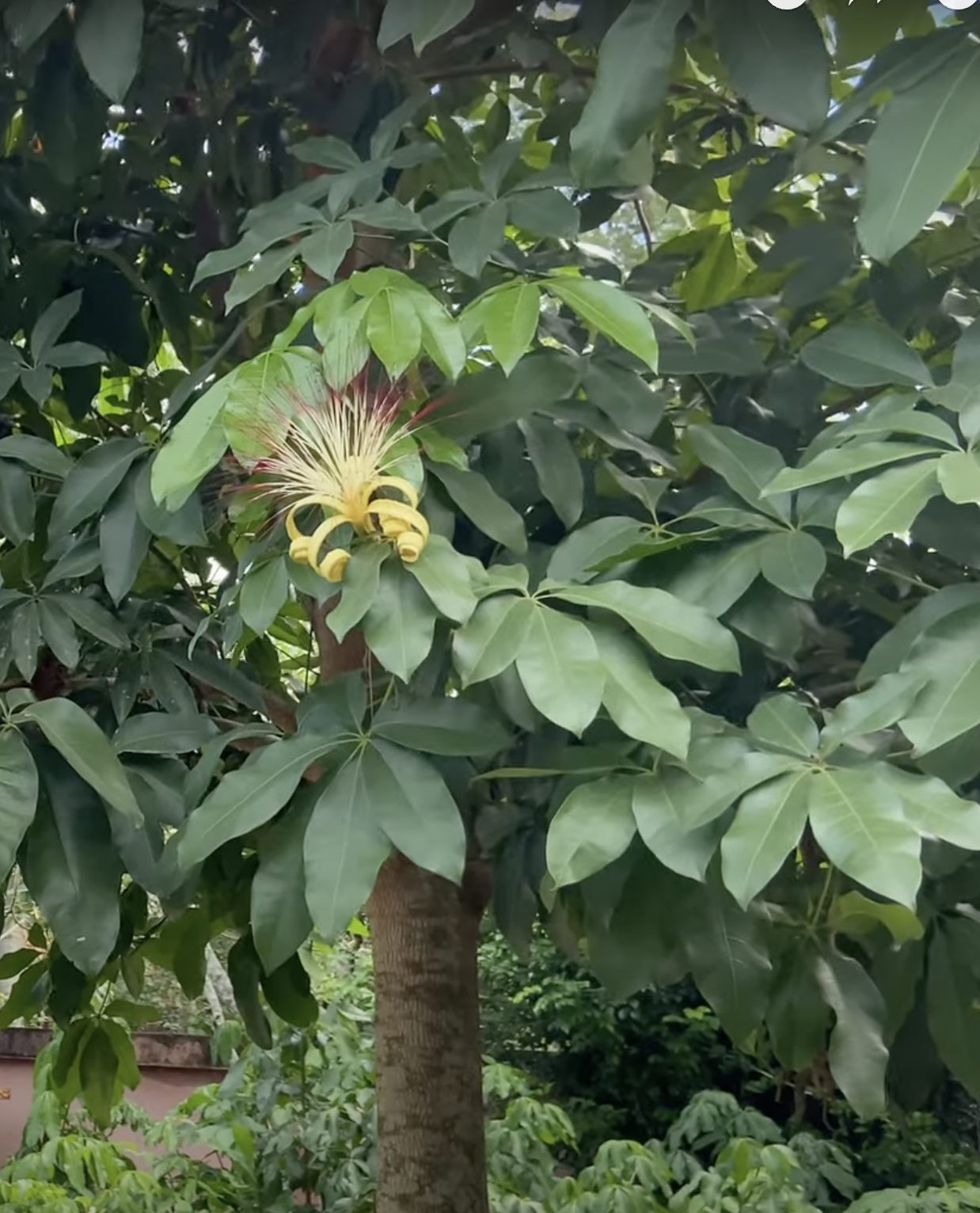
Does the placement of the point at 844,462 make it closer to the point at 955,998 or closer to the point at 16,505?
the point at 955,998

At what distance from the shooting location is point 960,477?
60 centimetres

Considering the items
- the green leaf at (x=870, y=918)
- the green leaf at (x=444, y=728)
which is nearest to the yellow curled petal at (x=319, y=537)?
the green leaf at (x=444, y=728)

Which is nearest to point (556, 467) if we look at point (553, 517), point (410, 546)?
point (553, 517)

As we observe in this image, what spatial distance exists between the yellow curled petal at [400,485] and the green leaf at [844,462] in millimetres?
181

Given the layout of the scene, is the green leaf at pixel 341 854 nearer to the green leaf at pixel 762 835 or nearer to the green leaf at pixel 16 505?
the green leaf at pixel 762 835

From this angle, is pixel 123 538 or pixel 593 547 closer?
pixel 593 547


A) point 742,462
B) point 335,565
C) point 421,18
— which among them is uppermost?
point 421,18

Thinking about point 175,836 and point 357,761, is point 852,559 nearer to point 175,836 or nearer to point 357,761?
point 357,761

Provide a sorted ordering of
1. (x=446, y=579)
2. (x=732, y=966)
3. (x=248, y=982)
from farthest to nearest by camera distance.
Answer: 1. (x=248, y=982)
2. (x=732, y=966)
3. (x=446, y=579)

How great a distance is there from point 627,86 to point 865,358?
22 cm

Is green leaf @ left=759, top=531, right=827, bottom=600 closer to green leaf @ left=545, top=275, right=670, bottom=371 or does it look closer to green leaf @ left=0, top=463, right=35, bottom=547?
green leaf @ left=545, top=275, right=670, bottom=371

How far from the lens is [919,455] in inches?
26.1

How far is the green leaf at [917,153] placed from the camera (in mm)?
617

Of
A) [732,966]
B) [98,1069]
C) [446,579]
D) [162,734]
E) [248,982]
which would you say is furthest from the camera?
[98,1069]
